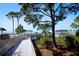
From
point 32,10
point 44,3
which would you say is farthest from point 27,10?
point 44,3

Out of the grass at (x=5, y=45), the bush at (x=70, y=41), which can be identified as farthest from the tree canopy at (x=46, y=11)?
the grass at (x=5, y=45)

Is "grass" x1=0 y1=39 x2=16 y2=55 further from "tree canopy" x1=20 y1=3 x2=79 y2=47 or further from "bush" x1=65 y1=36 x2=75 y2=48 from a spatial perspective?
"bush" x1=65 y1=36 x2=75 y2=48

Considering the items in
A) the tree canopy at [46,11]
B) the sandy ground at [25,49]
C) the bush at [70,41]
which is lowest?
the sandy ground at [25,49]

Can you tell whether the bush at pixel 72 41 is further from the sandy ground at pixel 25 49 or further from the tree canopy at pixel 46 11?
the sandy ground at pixel 25 49

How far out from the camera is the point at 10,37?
2525 mm

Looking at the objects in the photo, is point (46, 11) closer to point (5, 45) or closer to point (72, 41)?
point (72, 41)

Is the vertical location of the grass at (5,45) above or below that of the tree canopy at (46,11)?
below

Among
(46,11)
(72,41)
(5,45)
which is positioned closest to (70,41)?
(72,41)

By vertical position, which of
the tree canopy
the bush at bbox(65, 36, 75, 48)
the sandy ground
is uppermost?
the tree canopy

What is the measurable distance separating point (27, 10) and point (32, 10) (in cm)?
6

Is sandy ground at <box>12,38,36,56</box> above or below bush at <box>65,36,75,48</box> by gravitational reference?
below

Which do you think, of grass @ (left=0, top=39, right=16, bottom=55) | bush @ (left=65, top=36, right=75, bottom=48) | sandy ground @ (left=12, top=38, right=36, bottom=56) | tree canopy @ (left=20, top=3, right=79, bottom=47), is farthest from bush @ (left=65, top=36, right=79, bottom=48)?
grass @ (left=0, top=39, right=16, bottom=55)

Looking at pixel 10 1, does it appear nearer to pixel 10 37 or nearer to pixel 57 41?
pixel 10 37

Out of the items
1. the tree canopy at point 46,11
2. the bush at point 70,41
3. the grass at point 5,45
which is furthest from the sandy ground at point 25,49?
the bush at point 70,41
